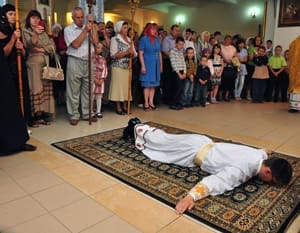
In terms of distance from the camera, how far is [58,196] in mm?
2111

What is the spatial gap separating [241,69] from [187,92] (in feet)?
5.62

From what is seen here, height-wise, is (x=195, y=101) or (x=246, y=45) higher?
(x=246, y=45)

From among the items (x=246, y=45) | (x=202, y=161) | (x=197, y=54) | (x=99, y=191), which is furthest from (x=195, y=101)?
(x=99, y=191)

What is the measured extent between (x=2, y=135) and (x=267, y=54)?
613cm

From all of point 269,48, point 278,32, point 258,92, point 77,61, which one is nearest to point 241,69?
point 258,92

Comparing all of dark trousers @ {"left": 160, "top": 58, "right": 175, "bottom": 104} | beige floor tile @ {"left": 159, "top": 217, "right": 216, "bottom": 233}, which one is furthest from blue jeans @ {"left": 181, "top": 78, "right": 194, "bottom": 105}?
beige floor tile @ {"left": 159, "top": 217, "right": 216, "bottom": 233}

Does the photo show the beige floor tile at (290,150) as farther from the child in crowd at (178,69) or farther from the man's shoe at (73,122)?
the man's shoe at (73,122)

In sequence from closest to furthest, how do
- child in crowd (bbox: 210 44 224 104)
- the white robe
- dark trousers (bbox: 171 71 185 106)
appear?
the white robe, dark trousers (bbox: 171 71 185 106), child in crowd (bbox: 210 44 224 104)

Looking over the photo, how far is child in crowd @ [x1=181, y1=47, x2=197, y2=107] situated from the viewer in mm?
5504

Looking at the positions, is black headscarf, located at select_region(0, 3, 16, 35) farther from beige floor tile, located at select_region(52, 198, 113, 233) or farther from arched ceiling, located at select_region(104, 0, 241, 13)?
arched ceiling, located at select_region(104, 0, 241, 13)

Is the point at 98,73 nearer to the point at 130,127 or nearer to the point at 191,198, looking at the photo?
the point at 130,127

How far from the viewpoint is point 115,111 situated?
5023mm

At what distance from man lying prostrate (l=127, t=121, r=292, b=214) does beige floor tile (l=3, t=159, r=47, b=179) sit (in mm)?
990

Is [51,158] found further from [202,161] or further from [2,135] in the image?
[202,161]
